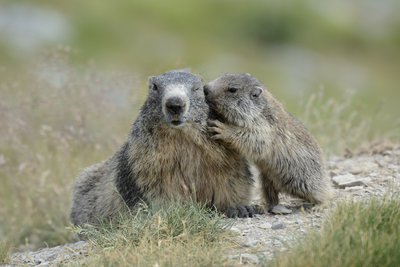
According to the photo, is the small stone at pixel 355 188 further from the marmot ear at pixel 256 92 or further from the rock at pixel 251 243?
the rock at pixel 251 243

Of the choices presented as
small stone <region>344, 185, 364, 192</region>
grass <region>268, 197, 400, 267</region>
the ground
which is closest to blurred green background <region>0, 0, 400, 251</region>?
the ground

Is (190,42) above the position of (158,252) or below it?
above

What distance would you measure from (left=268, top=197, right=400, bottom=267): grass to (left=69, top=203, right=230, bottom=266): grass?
0.63 metres

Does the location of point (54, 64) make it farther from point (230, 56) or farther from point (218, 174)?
point (230, 56)

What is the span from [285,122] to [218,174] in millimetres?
869

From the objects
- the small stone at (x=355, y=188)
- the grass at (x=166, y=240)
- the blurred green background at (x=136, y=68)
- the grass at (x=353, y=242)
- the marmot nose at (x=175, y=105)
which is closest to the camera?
the grass at (x=353, y=242)


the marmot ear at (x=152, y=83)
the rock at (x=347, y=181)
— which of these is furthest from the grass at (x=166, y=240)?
the rock at (x=347, y=181)

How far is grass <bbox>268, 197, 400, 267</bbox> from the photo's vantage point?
579 centimetres

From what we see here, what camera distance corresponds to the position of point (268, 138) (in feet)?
25.7

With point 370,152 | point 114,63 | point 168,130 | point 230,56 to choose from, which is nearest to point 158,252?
point 168,130

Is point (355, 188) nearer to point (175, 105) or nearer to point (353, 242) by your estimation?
point (175, 105)

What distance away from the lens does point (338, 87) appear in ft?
95.3

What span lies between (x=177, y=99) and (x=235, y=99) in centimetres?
91

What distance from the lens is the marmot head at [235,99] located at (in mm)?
7805
